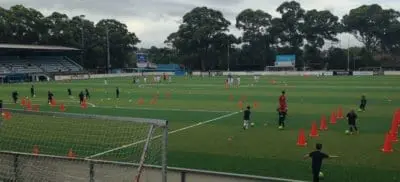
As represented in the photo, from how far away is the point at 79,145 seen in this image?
17453mm

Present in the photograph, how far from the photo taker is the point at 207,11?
118500mm

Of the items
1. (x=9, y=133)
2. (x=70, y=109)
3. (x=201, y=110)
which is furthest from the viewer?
(x=70, y=109)

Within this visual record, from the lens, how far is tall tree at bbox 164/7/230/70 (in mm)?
115312

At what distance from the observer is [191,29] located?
389ft

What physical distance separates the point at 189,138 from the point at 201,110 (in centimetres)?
1026

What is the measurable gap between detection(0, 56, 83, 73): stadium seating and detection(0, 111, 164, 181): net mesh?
2629 inches

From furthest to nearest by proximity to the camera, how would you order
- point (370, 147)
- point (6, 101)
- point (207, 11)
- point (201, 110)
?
1. point (207, 11)
2. point (6, 101)
3. point (201, 110)
4. point (370, 147)

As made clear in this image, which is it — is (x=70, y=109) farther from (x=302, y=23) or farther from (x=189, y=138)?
(x=302, y=23)

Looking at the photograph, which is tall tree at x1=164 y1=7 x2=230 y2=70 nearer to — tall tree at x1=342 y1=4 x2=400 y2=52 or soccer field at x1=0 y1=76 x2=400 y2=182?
tall tree at x1=342 y1=4 x2=400 y2=52

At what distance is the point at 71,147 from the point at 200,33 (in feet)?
322

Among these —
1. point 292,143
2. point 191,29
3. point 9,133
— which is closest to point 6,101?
point 9,133

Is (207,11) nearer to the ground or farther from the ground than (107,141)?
farther from the ground

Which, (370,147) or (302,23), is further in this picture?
Result: (302,23)

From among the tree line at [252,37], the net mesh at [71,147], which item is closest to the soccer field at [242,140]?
the net mesh at [71,147]
